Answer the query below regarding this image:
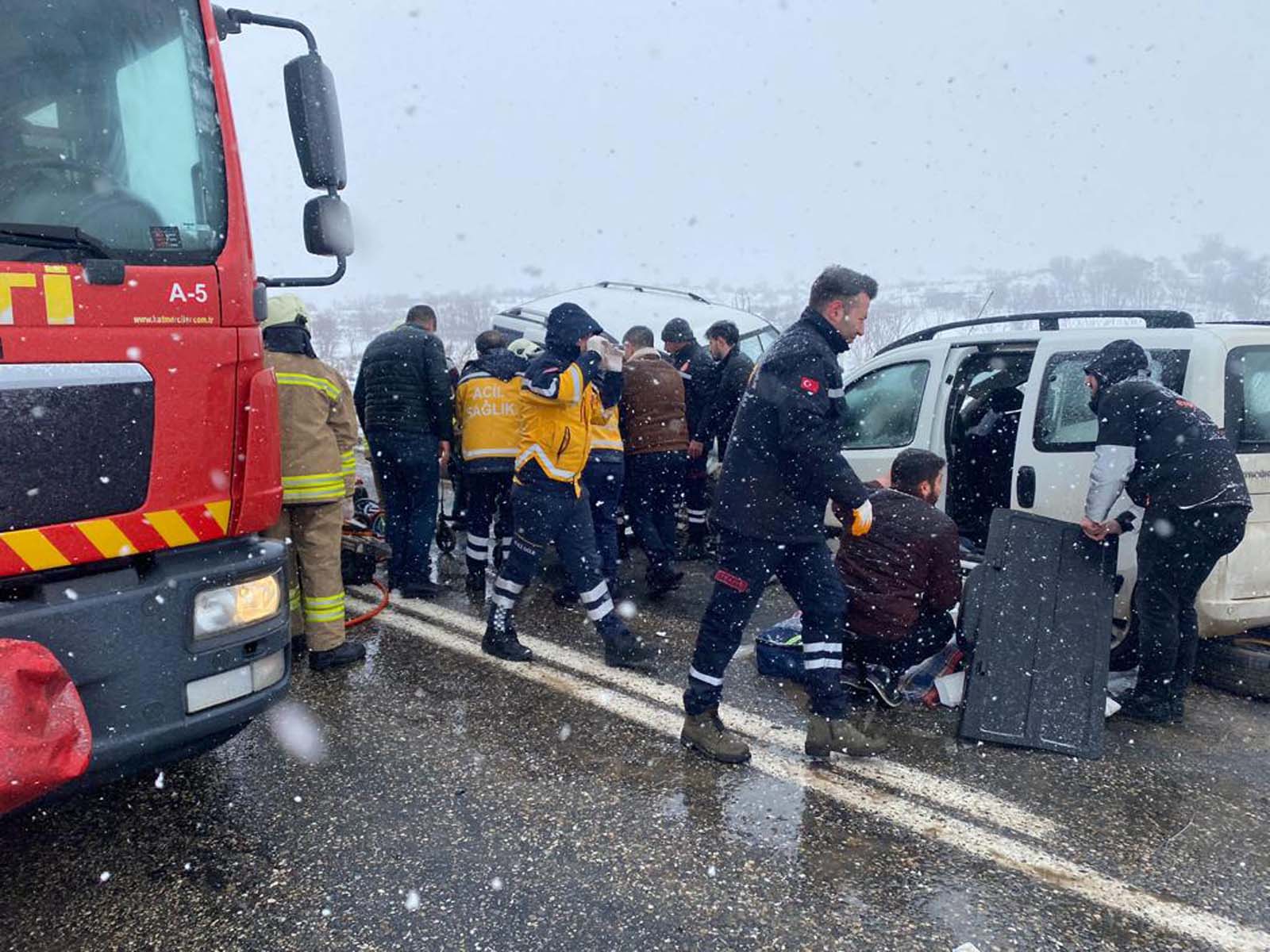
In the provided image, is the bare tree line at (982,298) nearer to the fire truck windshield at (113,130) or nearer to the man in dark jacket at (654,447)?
the man in dark jacket at (654,447)

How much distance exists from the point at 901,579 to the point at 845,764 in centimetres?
89

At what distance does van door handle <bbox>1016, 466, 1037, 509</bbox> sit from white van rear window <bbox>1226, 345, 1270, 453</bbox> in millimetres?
872

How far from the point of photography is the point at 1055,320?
491cm

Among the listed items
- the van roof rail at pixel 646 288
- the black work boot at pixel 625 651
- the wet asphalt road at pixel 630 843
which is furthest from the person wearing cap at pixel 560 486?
the van roof rail at pixel 646 288

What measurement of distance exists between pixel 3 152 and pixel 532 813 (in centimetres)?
250

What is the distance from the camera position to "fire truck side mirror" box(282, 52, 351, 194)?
3.12 m

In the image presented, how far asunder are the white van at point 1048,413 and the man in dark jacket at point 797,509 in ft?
5.06

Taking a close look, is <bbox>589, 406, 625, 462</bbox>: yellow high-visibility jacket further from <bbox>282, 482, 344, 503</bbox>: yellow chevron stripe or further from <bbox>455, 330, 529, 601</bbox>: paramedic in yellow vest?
<bbox>282, 482, 344, 503</bbox>: yellow chevron stripe

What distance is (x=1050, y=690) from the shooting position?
12.1ft

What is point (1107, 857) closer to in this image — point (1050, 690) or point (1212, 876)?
point (1212, 876)

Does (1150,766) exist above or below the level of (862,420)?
below

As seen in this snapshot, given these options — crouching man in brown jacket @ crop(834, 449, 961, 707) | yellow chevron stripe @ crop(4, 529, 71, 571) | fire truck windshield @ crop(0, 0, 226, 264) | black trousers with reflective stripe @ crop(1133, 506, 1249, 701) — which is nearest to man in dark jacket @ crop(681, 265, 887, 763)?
crouching man in brown jacket @ crop(834, 449, 961, 707)

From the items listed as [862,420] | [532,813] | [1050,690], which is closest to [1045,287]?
[862,420]

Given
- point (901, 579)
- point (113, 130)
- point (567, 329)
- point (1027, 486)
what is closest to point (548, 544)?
point (567, 329)
